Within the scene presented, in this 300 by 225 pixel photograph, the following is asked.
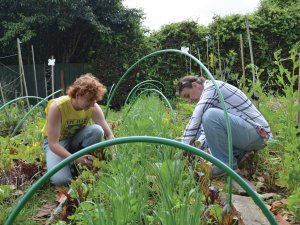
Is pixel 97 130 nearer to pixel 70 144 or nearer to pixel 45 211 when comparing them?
pixel 70 144

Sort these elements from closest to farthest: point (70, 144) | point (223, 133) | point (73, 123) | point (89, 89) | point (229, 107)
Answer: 1. point (89, 89)
2. point (223, 133)
3. point (229, 107)
4. point (73, 123)
5. point (70, 144)

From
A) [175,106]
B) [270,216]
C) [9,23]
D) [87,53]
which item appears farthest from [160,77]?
[270,216]

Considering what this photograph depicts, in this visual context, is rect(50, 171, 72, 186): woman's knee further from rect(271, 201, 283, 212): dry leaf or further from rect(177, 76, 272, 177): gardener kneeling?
rect(271, 201, 283, 212): dry leaf

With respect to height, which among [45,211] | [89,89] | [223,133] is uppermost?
[89,89]

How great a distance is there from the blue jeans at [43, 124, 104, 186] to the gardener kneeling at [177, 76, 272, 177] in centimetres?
77

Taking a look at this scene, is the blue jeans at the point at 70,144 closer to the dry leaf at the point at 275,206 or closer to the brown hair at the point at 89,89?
the brown hair at the point at 89,89

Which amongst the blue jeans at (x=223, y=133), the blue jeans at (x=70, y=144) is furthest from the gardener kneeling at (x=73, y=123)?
the blue jeans at (x=223, y=133)

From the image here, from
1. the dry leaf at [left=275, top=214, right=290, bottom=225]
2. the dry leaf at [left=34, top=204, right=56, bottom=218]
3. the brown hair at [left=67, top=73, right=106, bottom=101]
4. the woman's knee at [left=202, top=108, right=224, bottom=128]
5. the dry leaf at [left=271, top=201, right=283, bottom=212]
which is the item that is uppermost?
the brown hair at [left=67, top=73, right=106, bottom=101]

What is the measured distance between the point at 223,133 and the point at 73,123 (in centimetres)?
120

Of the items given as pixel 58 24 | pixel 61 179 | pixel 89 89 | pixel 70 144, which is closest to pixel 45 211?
pixel 61 179

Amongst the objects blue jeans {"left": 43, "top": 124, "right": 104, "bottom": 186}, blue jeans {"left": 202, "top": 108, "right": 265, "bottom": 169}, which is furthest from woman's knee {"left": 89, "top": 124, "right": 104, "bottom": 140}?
blue jeans {"left": 202, "top": 108, "right": 265, "bottom": 169}

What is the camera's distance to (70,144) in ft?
11.1

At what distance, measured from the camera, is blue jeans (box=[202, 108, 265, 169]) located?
2.88 m

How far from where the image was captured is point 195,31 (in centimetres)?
923
